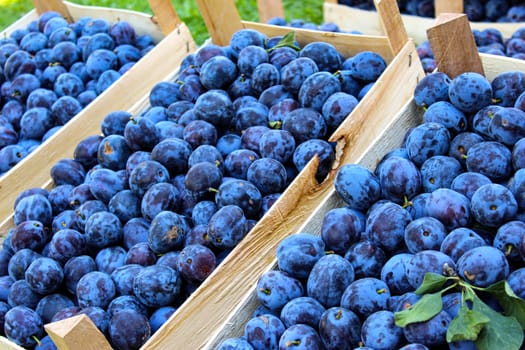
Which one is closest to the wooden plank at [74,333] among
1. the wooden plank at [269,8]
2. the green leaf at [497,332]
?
the green leaf at [497,332]

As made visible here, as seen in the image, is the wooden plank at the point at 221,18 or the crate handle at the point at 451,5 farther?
the crate handle at the point at 451,5

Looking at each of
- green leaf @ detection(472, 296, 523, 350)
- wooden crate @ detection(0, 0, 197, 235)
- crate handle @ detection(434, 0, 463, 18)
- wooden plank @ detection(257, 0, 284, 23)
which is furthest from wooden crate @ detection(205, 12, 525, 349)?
wooden plank @ detection(257, 0, 284, 23)

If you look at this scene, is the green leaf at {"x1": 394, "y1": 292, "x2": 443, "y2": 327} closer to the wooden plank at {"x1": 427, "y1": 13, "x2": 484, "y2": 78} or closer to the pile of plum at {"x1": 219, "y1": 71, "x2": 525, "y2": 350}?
the pile of plum at {"x1": 219, "y1": 71, "x2": 525, "y2": 350}

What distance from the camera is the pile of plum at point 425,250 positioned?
1053 mm

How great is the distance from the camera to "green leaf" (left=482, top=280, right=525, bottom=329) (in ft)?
3.33

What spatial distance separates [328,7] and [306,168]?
6.15 feet

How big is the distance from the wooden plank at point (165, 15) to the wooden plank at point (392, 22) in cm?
106

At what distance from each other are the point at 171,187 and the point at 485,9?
2193mm

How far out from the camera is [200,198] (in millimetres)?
1640

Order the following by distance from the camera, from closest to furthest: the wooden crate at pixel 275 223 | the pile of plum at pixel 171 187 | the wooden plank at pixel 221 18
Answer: the wooden crate at pixel 275 223
the pile of plum at pixel 171 187
the wooden plank at pixel 221 18

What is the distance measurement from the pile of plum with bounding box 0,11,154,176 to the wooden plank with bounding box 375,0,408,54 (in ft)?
3.91

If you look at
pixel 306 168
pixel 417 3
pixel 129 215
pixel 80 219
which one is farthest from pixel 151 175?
pixel 417 3

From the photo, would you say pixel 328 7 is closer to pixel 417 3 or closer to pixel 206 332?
pixel 417 3

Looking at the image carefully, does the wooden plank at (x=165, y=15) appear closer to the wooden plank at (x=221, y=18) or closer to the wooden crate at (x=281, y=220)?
the wooden plank at (x=221, y=18)
